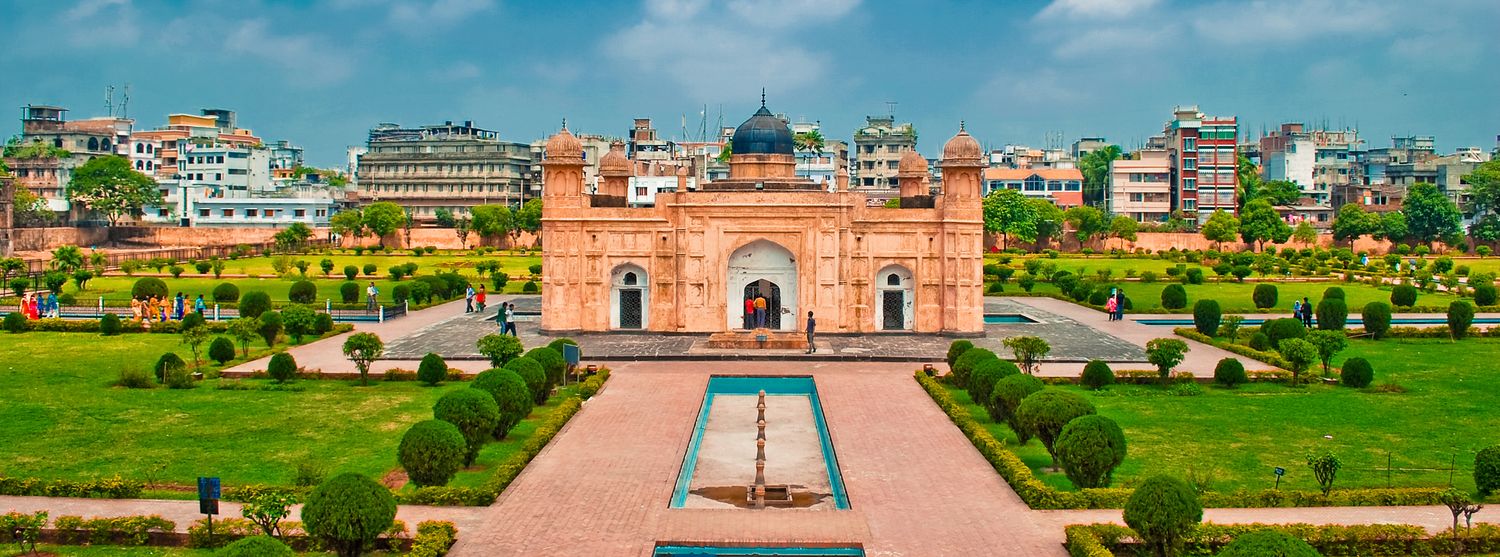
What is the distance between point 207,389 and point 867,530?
56.0 ft

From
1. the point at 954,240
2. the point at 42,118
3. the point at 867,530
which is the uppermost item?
the point at 42,118

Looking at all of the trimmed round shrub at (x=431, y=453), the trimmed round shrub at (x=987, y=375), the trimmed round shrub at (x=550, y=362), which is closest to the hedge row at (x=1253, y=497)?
the trimmed round shrub at (x=987, y=375)

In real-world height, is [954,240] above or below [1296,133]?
below

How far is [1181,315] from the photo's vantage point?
45625 mm

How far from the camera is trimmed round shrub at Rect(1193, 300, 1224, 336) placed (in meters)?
37.6

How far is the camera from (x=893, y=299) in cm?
3881

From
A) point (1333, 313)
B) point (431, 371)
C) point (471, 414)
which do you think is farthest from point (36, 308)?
point (1333, 313)

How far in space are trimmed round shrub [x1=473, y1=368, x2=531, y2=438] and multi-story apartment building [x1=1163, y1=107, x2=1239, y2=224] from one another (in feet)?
269

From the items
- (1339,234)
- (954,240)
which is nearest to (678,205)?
(954,240)

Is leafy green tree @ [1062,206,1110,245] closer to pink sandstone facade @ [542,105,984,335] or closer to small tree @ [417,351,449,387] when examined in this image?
pink sandstone facade @ [542,105,984,335]

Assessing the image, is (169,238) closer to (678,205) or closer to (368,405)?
(678,205)

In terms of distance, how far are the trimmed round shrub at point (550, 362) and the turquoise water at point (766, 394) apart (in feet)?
9.70

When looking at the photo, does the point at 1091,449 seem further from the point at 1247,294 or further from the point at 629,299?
the point at 1247,294

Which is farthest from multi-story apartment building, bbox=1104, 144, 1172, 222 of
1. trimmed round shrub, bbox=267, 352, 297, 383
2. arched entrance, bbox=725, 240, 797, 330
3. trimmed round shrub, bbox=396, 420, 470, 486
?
trimmed round shrub, bbox=396, 420, 470, 486
